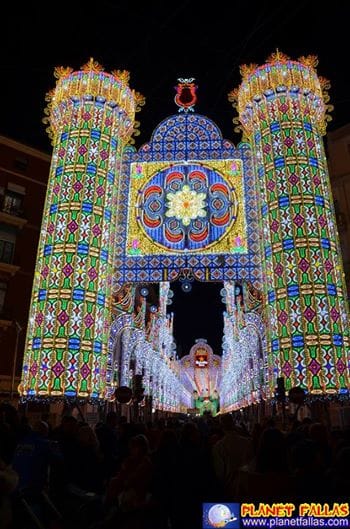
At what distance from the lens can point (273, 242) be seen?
18.0 metres

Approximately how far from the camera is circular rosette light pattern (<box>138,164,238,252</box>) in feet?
64.3

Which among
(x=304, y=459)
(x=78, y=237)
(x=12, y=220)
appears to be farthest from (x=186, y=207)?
(x=304, y=459)

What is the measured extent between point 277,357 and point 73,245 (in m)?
8.98

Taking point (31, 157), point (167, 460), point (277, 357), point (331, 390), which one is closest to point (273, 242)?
point (277, 357)

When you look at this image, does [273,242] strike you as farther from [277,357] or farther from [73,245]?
[73,245]

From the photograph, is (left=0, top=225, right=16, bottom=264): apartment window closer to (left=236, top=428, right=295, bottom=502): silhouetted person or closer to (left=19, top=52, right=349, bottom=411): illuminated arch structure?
(left=19, top=52, right=349, bottom=411): illuminated arch structure

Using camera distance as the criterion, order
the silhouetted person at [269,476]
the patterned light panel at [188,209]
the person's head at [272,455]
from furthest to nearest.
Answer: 1. the patterned light panel at [188,209]
2. the person's head at [272,455]
3. the silhouetted person at [269,476]

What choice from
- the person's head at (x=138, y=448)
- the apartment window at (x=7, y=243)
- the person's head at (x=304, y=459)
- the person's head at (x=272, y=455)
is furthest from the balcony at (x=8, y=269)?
the person's head at (x=272, y=455)

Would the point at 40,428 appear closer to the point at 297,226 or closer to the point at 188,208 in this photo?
the point at 297,226

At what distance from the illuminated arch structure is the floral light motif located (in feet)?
0.19

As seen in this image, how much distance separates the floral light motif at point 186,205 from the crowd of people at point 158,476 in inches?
523

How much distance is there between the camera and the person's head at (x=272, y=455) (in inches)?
143

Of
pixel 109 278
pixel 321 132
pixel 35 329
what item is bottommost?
pixel 35 329

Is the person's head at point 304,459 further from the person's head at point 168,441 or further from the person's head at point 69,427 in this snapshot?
the person's head at point 69,427
